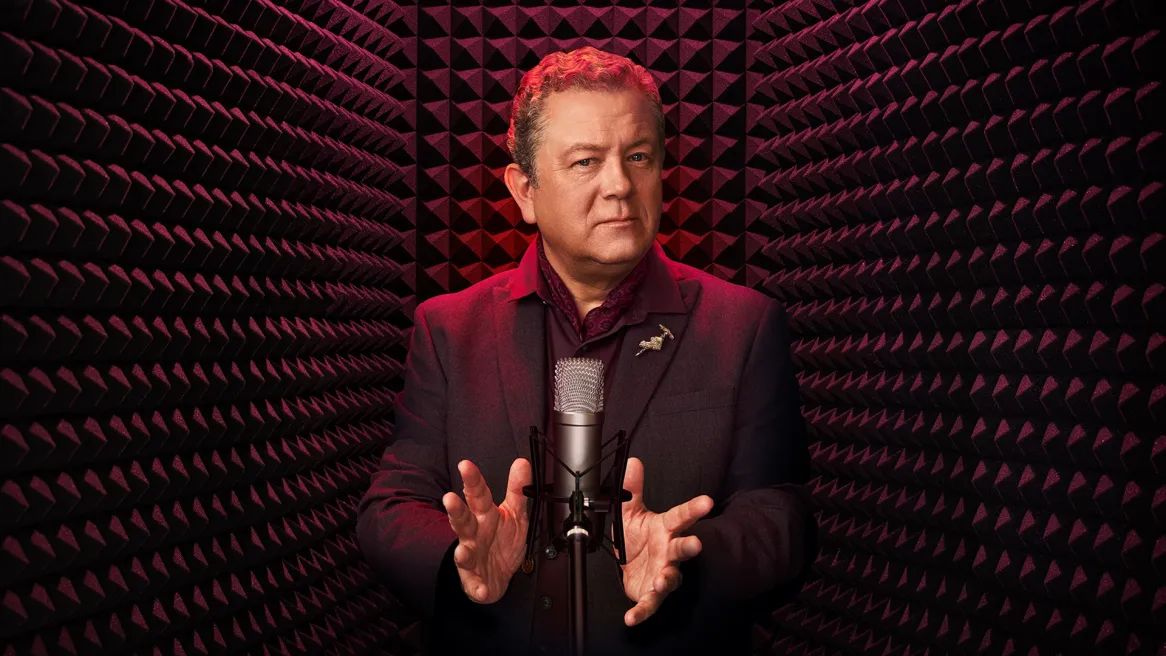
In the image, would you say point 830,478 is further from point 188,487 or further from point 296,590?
point 188,487

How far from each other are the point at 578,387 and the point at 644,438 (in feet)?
2.31

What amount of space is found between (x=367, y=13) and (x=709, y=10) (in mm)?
1094

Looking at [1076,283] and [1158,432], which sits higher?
[1076,283]

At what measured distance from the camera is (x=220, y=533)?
7.48 ft

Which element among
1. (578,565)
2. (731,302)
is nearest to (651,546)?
(578,565)

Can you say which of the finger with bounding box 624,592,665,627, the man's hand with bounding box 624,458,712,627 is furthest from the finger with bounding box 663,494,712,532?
Result: the finger with bounding box 624,592,665,627

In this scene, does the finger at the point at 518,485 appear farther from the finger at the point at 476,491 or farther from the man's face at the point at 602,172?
the man's face at the point at 602,172

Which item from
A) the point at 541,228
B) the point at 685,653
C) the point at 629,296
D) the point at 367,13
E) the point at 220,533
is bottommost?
the point at 685,653

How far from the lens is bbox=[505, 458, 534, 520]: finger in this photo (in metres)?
1.61

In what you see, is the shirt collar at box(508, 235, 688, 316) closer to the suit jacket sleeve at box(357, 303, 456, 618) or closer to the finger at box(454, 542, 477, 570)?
the suit jacket sleeve at box(357, 303, 456, 618)

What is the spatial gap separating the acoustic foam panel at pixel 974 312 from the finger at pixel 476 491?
1.24 m

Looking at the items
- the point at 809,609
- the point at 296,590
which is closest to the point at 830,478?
the point at 809,609

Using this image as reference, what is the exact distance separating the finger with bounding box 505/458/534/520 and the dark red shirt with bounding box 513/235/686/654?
0.35 meters

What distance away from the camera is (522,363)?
211cm
